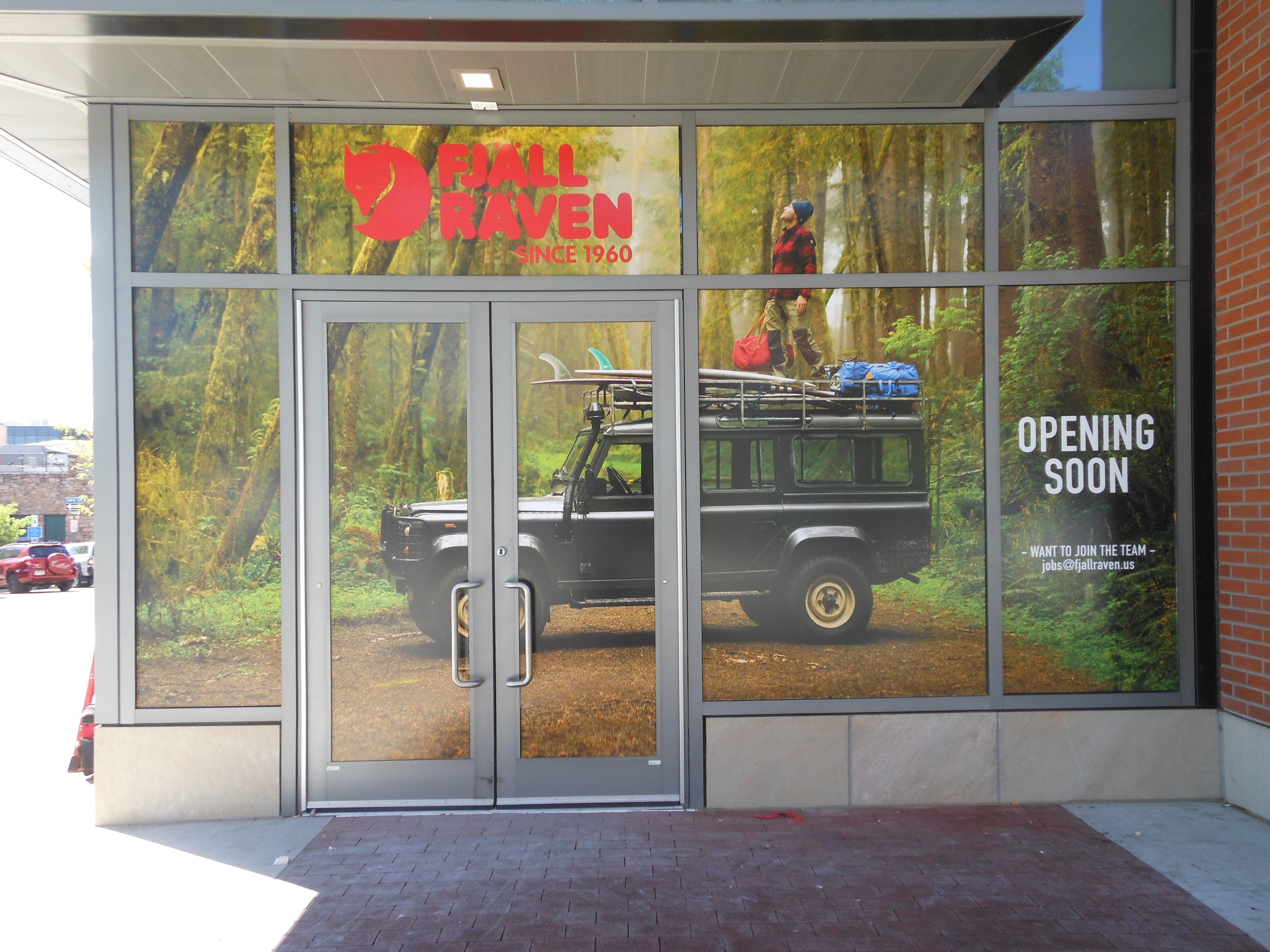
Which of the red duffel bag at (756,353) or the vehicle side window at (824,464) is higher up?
the red duffel bag at (756,353)

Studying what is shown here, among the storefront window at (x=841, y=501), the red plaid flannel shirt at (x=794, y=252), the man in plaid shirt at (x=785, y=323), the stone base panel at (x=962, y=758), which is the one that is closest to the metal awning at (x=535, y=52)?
the red plaid flannel shirt at (x=794, y=252)

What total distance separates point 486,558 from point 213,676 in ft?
5.50

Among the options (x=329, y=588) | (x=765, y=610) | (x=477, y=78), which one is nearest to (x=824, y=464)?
(x=765, y=610)

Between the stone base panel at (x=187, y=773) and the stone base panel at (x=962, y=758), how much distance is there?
2.53 m

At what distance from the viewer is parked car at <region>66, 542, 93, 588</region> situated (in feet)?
82.0

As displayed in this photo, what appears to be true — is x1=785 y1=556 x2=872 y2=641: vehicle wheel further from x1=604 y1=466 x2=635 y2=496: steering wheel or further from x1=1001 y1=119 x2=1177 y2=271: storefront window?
x1=1001 y1=119 x2=1177 y2=271: storefront window

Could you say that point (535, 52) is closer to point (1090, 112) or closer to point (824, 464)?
point (824, 464)

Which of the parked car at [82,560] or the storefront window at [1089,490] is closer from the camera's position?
the storefront window at [1089,490]

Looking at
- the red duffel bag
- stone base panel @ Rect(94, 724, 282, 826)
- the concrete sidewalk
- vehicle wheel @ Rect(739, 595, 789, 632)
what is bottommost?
the concrete sidewalk

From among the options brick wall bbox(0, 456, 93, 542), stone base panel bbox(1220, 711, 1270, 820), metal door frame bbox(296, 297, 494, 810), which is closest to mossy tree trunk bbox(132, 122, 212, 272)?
metal door frame bbox(296, 297, 494, 810)

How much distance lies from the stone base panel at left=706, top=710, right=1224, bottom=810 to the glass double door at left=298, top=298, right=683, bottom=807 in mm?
474

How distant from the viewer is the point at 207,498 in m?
4.48

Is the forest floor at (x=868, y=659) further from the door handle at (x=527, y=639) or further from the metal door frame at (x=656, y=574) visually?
the door handle at (x=527, y=639)

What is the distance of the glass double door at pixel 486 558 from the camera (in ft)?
14.8
